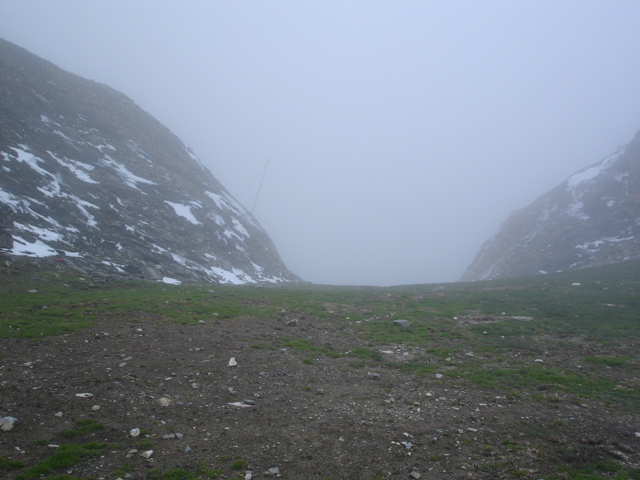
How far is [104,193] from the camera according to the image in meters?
38.3

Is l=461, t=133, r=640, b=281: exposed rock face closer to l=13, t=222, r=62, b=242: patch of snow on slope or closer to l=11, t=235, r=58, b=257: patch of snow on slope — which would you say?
l=11, t=235, r=58, b=257: patch of snow on slope

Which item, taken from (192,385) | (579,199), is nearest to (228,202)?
(192,385)

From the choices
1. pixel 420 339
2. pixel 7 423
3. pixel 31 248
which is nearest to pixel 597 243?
pixel 420 339

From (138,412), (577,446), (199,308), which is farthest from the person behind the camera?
(199,308)

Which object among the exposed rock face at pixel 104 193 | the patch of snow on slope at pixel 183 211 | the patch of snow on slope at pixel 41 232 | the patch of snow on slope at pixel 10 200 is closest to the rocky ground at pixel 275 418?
the patch of snow on slope at pixel 41 232

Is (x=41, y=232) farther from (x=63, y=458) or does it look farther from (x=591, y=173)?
(x=591, y=173)

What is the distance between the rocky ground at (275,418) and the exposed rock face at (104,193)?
18.1 meters

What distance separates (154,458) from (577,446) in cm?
1092

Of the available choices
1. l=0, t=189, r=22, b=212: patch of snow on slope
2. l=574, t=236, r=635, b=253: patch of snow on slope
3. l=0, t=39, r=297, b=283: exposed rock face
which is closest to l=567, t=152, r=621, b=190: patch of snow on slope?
l=574, t=236, r=635, b=253: patch of snow on slope

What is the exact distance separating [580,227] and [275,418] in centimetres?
6938

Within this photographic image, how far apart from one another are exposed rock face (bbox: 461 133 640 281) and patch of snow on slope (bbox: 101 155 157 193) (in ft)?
219

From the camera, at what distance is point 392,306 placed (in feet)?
91.9

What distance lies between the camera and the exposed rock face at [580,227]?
49719 millimetres

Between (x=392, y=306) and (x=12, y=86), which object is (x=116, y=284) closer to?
(x=392, y=306)
